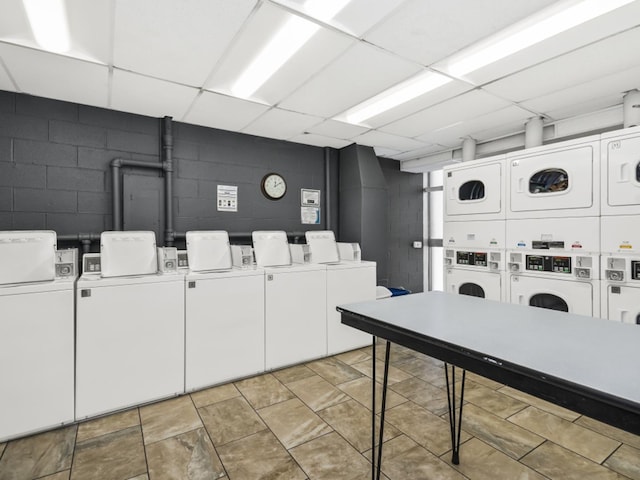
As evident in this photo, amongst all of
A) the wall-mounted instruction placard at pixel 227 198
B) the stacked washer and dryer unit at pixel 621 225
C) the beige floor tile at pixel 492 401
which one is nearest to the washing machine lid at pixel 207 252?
the wall-mounted instruction placard at pixel 227 198

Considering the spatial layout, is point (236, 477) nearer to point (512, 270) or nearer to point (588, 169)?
point (512, 270)

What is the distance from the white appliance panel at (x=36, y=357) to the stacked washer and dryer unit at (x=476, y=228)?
3740 millimetres

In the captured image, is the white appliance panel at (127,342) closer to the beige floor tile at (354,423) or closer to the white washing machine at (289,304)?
the white washing machine at (289,304)

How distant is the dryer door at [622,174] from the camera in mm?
2561

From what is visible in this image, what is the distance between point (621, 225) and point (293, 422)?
2962 millimetres

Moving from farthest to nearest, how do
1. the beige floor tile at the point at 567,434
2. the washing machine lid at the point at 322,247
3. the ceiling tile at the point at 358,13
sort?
the washing machine lid at the point at 322,247, the beige floor tile at the point at 567,434, the ceiling tile at the point at 358,13

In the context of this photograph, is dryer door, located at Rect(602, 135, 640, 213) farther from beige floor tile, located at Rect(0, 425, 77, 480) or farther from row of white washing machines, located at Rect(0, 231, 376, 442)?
beige floor tile, located at Rect(0, 425, 77, 480)

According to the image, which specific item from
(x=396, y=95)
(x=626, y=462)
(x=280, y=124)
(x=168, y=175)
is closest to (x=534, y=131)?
(x=396, y=95)

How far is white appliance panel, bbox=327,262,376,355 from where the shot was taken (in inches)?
143

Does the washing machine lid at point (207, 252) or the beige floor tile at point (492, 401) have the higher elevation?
the washing machine lid at point (207, 252)

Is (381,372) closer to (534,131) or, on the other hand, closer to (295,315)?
(295,315)

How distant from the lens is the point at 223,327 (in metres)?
2.96

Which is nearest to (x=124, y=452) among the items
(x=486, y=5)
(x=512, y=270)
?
(x=486, y=5)

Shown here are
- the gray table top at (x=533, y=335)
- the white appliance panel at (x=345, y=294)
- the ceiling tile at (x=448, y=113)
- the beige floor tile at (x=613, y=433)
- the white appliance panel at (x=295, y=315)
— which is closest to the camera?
the gray table top at (x=533, y=335)
